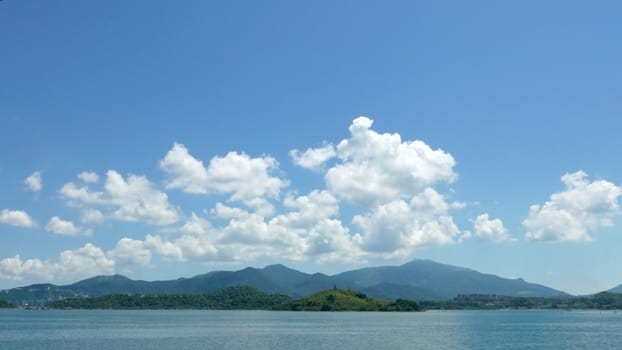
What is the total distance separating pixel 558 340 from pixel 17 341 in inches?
4734

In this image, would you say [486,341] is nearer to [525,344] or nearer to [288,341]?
[525,344]

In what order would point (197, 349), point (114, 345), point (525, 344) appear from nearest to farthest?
point (197, 349) < point (114, 345) < point (525, 344)

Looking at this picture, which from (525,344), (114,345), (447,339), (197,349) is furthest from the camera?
→ (447,339)

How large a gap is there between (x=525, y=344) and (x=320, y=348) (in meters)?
45.3

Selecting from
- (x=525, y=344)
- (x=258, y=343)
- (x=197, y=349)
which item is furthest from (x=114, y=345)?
(x=525, y=344)

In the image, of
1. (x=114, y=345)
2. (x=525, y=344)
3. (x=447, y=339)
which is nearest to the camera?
(x=114, y=345)

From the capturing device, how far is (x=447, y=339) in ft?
434

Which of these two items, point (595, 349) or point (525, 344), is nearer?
point (595, 349)

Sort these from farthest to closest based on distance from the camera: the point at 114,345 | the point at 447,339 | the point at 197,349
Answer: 1. the point at 447,339
2. the point at 114,345
3. the point at 197,349

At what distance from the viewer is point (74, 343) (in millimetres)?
122125

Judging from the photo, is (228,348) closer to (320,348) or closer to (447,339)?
(320,348)

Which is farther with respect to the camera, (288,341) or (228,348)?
(288,341)

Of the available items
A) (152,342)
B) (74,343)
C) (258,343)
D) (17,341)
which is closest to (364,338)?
(258,343)

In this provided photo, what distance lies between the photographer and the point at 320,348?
110 m
